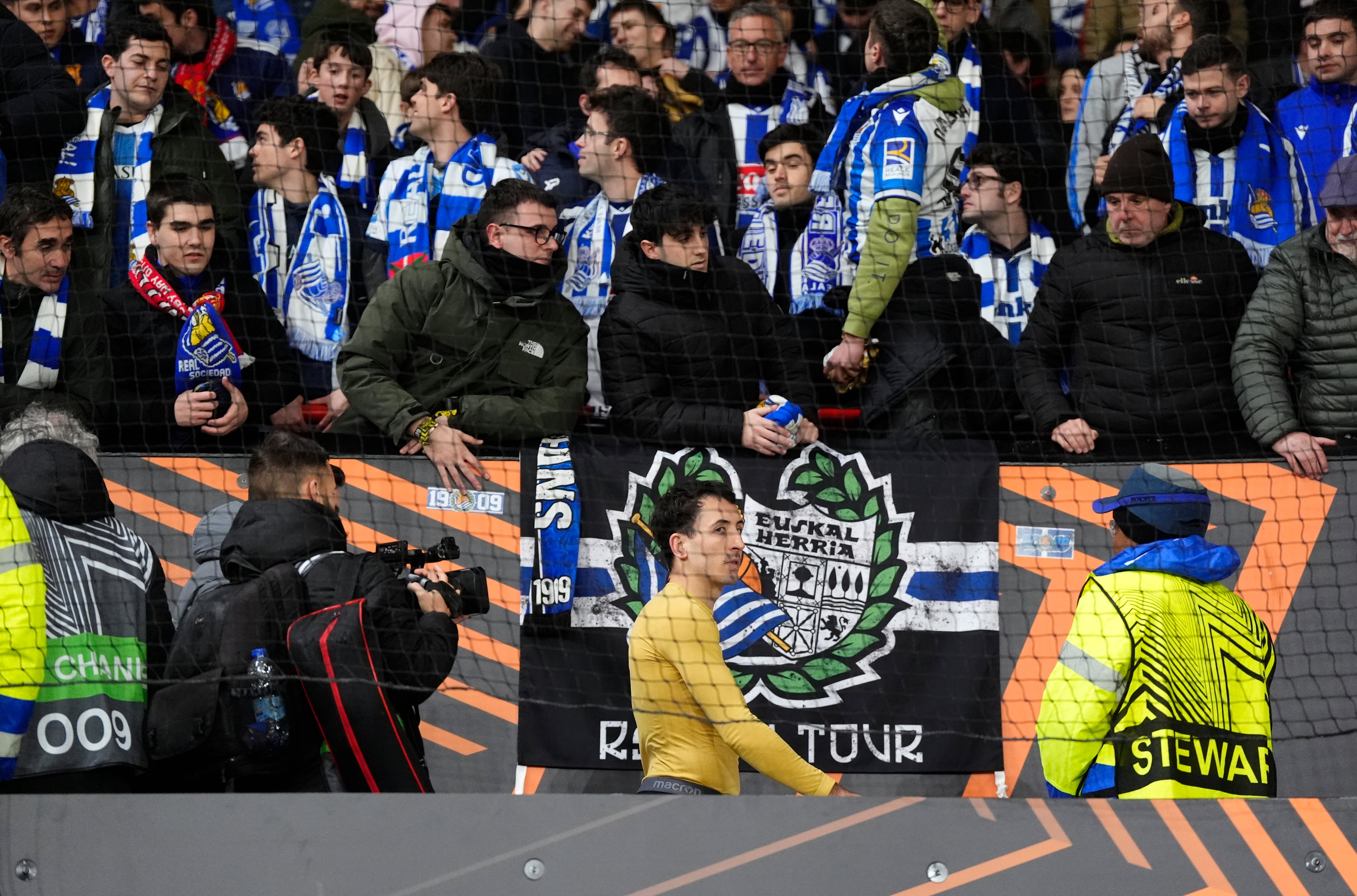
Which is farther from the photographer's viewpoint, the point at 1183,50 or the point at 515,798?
the point at 1183,50

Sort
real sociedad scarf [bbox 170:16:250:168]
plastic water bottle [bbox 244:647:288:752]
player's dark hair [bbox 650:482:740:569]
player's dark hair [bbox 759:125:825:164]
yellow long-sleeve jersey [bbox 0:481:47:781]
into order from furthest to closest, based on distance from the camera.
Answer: real sociedad scarf [bbox 170:16:250:168] → player's dark hair [bbox 759:125:825:164] → player's dark hair [bbox 650:482:740:569] → plastic water bottle [bbox 244:647:288:752] → yellow long-sleeve jersey [bbox 0:481:47:781]

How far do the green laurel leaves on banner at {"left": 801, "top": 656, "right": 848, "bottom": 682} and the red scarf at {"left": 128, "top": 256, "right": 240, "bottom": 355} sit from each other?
86.2 inches

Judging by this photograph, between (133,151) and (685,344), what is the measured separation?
2211 mm

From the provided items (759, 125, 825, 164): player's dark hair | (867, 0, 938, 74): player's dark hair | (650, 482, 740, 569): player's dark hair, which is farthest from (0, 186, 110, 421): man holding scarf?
(867, 0, 938, 74): player's dark hair

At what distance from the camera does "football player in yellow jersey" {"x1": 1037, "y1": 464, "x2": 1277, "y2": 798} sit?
3906 mm

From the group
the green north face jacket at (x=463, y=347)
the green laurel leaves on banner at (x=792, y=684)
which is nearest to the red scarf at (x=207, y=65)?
the green north face jacket at (x=463, y=347)

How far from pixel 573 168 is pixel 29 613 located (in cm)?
305

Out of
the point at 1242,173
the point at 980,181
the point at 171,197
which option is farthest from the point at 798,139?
the point at 171,197

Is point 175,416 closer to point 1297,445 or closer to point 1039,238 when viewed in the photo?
point 1039,238

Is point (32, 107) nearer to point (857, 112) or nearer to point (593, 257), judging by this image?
point (593, 257)

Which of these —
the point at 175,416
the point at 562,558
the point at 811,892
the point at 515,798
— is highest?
the point at 175,416

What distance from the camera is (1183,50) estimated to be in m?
6.39

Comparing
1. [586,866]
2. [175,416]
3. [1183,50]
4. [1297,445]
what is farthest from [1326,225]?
[175,416]

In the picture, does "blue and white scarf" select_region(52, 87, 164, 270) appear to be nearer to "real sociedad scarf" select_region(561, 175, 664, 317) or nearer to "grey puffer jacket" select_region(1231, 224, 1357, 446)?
"real sociedad scarf" select_region(561, 175, 664, 317)
